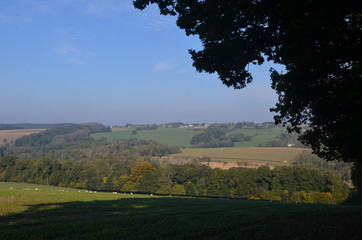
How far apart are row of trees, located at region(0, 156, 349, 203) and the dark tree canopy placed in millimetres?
56790

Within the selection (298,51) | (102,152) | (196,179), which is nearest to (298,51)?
(298,51)

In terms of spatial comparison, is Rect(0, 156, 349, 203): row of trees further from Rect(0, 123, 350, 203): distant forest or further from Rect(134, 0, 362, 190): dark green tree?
Rect(134, 0, 362, 190): dark green tree

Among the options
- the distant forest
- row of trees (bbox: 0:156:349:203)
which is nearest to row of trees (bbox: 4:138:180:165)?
the distant forest

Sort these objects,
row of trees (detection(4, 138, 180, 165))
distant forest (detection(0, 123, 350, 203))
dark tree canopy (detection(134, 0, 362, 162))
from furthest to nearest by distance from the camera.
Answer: row of trees (detection(4, 138, 180, 165))
distant forest (detection(0, 123, 350, 203))
dark tree canopy (detection(134, 0, 362, 162))

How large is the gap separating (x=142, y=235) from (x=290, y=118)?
401 inches

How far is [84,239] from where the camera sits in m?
9.86

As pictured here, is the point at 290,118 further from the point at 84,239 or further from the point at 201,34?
the point at 84,239

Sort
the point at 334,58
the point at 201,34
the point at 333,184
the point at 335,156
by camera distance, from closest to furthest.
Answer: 1. the point at 334,58
2. the point at 201,34
3. the point at 335,156
4. the point at 333,184

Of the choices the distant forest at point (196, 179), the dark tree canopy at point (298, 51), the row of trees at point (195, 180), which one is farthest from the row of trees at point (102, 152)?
the dark tree canopy at point (298, 51)

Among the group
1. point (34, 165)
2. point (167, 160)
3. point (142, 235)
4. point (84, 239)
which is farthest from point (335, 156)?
point (167, 160)

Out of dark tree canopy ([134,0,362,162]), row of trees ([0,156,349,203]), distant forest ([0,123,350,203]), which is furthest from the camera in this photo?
distant forest ([0,123,350,203])

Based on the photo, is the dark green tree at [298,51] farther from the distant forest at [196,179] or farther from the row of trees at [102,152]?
the row of trees at [102,152]

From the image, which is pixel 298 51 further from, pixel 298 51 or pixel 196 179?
pixel 196 179

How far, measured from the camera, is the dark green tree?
9.20 metres
